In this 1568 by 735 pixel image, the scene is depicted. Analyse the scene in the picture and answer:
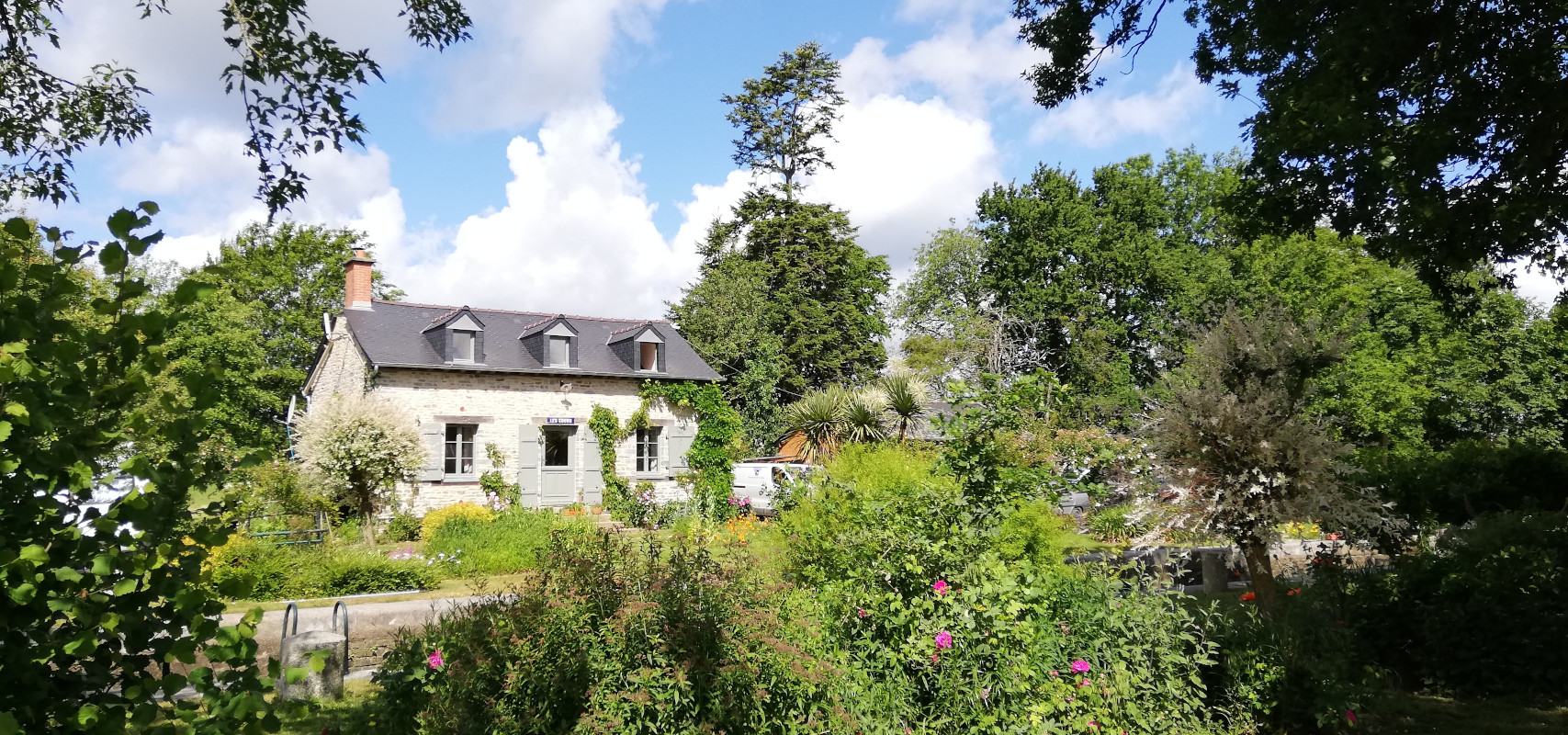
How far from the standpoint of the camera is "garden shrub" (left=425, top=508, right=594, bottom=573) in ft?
43.4

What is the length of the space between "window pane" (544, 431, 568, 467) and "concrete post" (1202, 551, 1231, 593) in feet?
49.5

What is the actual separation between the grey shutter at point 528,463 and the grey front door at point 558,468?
0.54 feet

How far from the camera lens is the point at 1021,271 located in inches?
1328

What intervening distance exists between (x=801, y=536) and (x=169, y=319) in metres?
5.97

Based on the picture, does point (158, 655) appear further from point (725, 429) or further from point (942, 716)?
point (725, 429)

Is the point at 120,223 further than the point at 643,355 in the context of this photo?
No

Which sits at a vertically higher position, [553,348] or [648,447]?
[553,348]

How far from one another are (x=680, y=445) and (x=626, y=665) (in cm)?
1917

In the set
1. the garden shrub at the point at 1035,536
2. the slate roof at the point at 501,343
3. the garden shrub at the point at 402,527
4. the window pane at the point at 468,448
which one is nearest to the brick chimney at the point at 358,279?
the slate roof at the point at 501,343

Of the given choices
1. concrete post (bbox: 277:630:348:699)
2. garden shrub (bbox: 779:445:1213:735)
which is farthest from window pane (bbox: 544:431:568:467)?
garden shrub (bbox: 779:445:1213:735)

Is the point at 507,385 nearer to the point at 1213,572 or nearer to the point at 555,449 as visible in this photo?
the point at 555,449

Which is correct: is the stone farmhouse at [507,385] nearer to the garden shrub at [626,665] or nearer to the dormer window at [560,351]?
the dormer window at [560,351]

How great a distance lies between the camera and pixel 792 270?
114ft

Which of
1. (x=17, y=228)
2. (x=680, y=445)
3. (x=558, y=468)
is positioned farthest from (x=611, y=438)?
(x=17, y=228)
